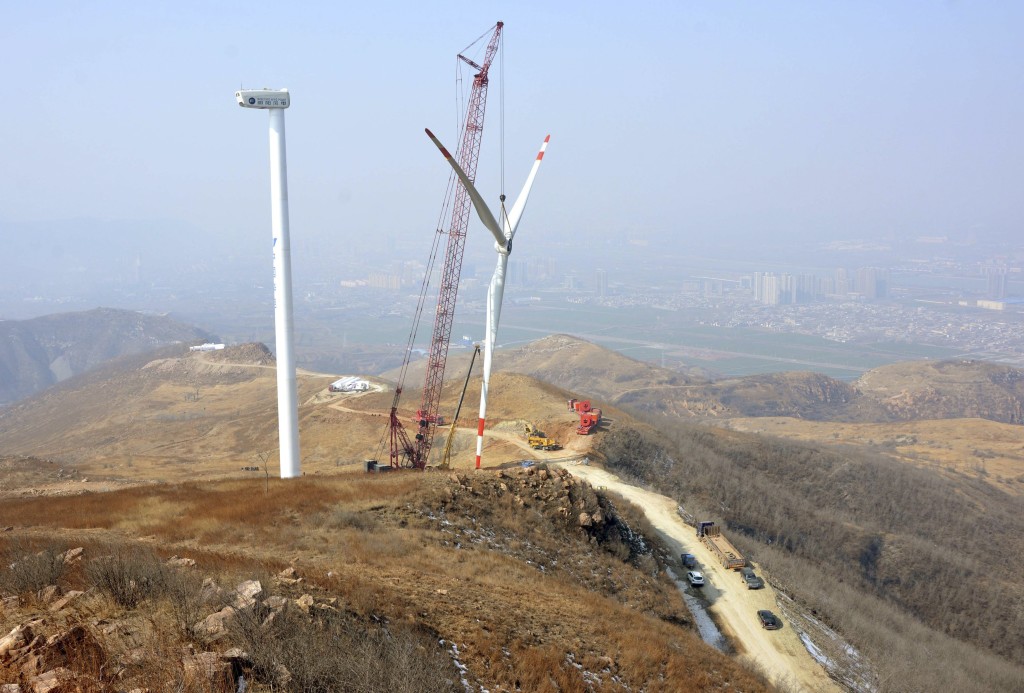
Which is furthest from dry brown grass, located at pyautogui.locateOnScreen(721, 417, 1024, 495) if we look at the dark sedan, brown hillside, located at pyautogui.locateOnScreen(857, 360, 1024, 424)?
the dark sedan

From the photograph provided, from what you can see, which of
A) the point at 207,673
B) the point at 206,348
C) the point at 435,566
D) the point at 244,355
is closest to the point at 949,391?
the point at 244,355

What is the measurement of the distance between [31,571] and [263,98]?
29831 millimetres

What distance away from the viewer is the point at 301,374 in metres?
123

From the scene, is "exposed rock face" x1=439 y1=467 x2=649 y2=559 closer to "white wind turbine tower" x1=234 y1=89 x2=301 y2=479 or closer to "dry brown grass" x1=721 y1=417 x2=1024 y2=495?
"white wind turbine tower" x1=234 y1=89 x2=301 y2=479

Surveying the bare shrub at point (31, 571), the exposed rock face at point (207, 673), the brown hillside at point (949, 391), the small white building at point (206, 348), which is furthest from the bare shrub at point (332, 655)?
the brown hillside at point (949, 391)

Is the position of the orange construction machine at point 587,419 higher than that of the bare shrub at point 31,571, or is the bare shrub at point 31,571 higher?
the bare shrub at point 31,571

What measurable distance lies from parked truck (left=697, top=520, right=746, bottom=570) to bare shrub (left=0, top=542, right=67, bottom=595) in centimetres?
3434

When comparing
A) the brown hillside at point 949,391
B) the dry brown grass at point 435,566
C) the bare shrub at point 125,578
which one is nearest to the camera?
the bare shrub at point 125,578

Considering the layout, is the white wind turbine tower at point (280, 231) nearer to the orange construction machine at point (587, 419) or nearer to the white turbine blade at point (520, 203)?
the white turbine blade at point (520, 203)

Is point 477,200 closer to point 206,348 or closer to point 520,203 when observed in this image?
point 520,203

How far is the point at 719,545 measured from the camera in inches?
1694

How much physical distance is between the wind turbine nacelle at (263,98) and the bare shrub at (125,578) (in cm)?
2888

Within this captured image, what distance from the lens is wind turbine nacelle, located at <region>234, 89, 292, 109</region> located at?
38812mm

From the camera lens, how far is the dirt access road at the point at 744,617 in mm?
29531
